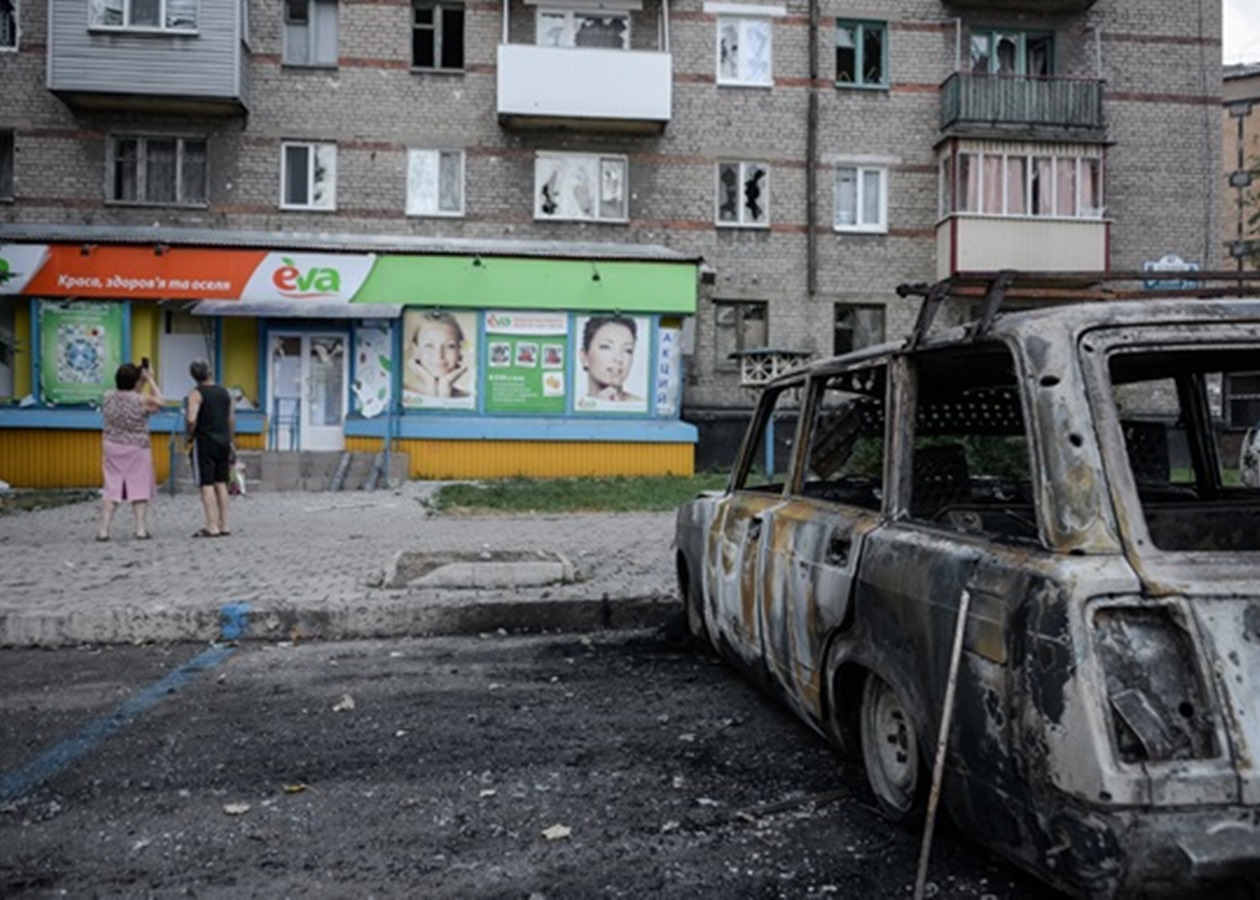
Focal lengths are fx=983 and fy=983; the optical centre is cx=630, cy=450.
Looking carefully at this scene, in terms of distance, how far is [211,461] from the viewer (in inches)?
385

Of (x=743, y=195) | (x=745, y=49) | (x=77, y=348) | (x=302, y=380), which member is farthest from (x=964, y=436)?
(x=745, y=49)

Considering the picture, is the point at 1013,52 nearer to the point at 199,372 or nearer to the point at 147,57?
the point at 147,57

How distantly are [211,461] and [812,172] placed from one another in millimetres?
15698

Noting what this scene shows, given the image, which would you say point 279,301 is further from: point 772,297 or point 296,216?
point 772,297

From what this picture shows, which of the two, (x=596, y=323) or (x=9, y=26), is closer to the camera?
(x=596, y=323)

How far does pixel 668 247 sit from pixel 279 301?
8119mm

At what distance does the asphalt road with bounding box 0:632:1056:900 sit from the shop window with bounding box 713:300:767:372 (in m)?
16.9

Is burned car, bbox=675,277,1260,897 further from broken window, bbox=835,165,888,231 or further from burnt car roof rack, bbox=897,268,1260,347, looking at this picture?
broken window, bbox=835,165,888,231

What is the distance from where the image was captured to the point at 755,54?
2169 cm

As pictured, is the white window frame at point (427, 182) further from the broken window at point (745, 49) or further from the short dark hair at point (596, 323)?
the broken window at point (745, 49)

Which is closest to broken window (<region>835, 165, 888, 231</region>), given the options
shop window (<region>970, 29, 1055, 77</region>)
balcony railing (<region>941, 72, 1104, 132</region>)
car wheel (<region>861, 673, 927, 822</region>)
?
balcony railing (<region>941, 72, 1104, 132</region>)

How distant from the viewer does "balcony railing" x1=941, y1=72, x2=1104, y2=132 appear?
2091cm

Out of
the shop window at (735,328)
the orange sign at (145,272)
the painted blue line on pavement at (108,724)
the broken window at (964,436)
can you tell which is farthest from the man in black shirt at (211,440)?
the shop window at (735,328)

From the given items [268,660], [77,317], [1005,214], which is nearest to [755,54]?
[1005,214]
